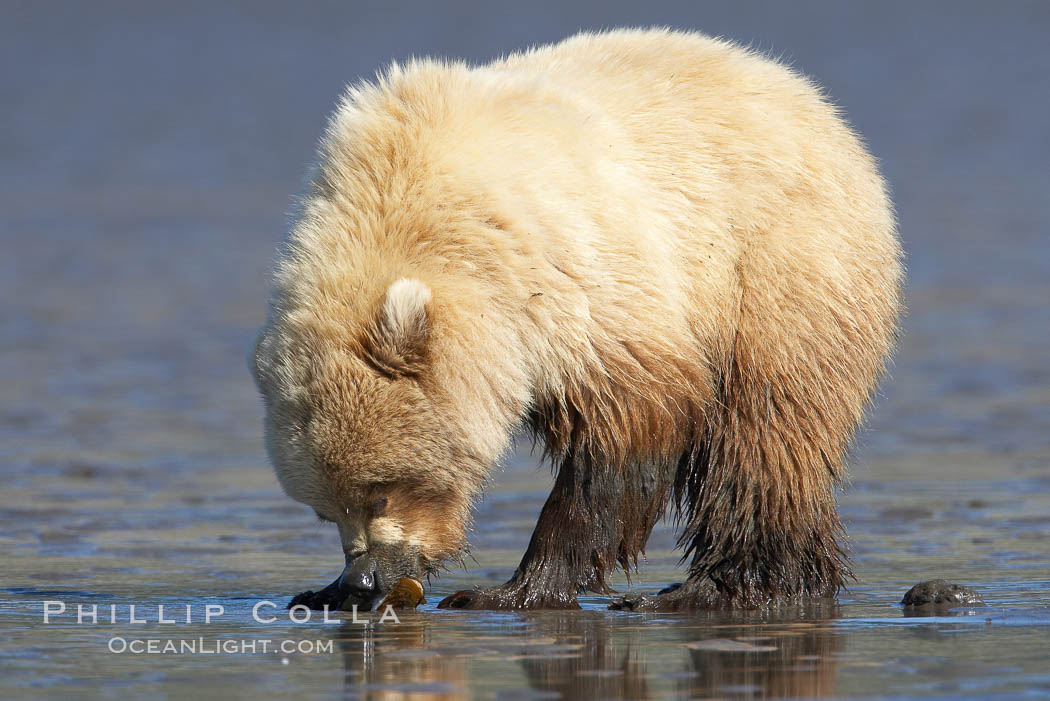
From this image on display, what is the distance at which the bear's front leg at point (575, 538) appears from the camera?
22.3 ft

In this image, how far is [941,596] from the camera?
6.38 metres

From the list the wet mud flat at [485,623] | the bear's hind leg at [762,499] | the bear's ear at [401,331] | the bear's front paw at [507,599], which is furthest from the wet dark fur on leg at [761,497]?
the bear's ear at [401,331]

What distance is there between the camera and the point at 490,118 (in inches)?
254

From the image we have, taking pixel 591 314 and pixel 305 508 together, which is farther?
pixel 305 508

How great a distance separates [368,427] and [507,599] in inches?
43.1

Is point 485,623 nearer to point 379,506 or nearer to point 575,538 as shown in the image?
point 379,506

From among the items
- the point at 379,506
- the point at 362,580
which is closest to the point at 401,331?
the point at 379,506

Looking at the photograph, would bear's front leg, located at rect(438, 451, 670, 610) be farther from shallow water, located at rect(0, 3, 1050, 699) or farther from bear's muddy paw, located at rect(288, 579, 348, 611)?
bear's muddy paw, located at rect(288, 579, 348, 611)

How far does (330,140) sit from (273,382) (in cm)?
91

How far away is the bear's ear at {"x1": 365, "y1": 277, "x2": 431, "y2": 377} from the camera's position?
587cm

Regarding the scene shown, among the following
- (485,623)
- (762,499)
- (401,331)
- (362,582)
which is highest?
(401,331)

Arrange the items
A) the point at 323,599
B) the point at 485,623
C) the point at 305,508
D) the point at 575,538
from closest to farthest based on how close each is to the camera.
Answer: the point at 485,623 < the point at 323,599 < the point at 575,538 < the point at 305,508

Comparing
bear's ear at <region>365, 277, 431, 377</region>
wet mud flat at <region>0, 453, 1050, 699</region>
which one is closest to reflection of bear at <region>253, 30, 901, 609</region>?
bear's ear at <region>365, 277, 431, 377</region>

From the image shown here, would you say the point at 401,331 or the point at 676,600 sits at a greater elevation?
the point at 401,331
